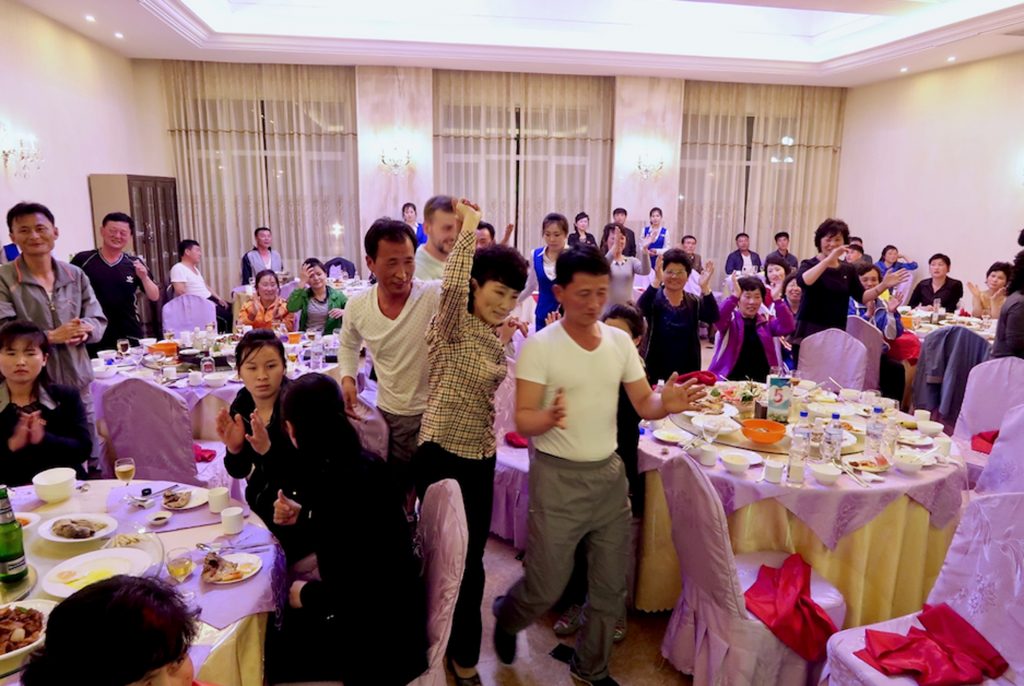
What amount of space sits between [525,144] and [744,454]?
22.8 ft

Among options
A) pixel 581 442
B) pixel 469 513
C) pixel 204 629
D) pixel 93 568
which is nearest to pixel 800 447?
pixel 581 442

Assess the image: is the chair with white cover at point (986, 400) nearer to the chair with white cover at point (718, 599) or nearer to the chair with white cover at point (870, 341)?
the chair with white cover at point (870, 341)

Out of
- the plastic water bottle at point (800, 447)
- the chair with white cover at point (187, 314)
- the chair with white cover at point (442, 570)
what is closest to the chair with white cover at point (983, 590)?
the plastic water bottle at point (800, 447)

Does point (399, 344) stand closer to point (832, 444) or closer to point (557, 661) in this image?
point (557, 661)

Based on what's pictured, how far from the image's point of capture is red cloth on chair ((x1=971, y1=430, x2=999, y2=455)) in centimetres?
312

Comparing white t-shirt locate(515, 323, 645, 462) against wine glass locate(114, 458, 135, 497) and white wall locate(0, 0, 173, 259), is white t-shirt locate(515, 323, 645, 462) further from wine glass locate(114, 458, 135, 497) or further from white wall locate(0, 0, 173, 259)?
white wall locate(0, 0, 173, 259)

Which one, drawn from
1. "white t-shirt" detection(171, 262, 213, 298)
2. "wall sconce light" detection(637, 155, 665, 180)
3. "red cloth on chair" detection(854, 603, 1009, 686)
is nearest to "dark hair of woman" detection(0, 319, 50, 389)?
"red cloth on chair" detection(854, 603, 1009, 686)

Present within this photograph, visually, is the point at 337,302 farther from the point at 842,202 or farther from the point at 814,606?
the point at 842,202

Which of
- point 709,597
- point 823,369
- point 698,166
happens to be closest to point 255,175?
point 698,166

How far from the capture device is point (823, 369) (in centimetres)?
387

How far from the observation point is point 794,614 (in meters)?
1.97

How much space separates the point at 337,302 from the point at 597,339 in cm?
308

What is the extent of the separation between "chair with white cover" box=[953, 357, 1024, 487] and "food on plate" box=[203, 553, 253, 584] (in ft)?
10.2

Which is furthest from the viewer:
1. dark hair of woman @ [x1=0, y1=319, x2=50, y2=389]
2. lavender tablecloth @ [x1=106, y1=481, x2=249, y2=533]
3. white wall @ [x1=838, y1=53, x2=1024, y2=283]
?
white wall @ [x1=838, y1=53, x2=1024, y2=283]
